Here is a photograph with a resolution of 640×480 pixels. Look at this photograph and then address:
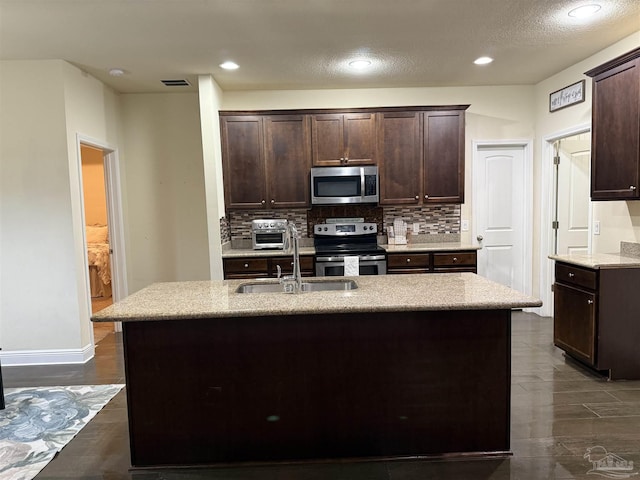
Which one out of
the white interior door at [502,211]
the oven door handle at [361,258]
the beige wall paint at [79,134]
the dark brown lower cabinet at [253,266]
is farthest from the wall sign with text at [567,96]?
the beige wall paint at [79,134]

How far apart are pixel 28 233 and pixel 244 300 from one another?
8.72 feet

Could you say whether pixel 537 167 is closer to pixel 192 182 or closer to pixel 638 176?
pixel 638 176

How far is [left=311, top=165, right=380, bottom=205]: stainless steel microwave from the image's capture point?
437 cm

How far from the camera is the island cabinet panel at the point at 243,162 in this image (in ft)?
14.4

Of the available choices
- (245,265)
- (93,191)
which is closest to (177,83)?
(245,265)

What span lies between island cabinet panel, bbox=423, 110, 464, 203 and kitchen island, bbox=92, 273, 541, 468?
7.97 feet

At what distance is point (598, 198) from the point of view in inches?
133

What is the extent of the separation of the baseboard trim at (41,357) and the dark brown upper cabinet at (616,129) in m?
4.60

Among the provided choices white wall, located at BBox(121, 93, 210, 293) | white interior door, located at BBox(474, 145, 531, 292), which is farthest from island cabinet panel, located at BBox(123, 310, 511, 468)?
white interior door, located at BBox(474, 145, 531, 292)

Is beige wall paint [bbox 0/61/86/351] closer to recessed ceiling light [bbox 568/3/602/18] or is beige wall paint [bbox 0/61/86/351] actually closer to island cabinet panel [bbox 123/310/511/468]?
island cabinet panel [bbox 123/310/511/468]

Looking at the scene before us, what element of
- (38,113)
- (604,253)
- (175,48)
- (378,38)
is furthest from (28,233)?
(604,253)

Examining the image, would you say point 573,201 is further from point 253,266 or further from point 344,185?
point 253,266

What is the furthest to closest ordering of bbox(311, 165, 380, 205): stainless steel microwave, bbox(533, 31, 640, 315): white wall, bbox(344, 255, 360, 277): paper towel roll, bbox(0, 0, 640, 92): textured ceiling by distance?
1. bbox(311, 165, 380, 205): stainless steel microwave
2. bbox(344, 255, 360, 277): paper towel roll
3. bbox(533, 31, 640, 315): white wall
4. bbox(0, 0, 640, 92): textured ceiling

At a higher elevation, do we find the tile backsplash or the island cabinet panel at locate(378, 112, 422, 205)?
the island cabinet panel at locate(378, 112, 422, 205)
